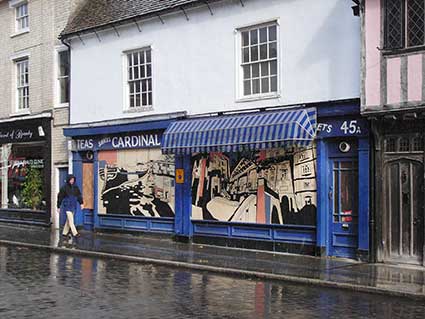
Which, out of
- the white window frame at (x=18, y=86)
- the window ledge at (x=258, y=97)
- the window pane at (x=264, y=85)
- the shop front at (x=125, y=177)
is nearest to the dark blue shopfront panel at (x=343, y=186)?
the window ledge at (x=258, y=97)

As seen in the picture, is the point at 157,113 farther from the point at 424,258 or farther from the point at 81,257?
the point at 424,258

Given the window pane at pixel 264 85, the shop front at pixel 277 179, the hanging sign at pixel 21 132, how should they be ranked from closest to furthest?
1. the shop front at pixel 277 179
2. the window pane at pixel 264 85
3. the hanging sign at pixel 21 132

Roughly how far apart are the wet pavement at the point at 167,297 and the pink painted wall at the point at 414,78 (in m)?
4.05

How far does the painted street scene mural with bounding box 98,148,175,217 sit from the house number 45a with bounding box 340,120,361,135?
5.48m

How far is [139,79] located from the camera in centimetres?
1833

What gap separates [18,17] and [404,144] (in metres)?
16.1

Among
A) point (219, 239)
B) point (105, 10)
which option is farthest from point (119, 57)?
point (219, 239)

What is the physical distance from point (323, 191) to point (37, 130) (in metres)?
11.7

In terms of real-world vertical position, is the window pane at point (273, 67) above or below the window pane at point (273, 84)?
above

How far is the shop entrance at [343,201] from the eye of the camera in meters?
13.6

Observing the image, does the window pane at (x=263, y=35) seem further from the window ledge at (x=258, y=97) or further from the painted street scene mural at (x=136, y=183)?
the painted street scene mural at (x=136, y=183)

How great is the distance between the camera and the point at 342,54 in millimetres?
13562

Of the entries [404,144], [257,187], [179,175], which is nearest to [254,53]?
[257,187]

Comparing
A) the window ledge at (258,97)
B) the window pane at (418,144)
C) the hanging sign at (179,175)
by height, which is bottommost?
the hanging sign at (179,175)
